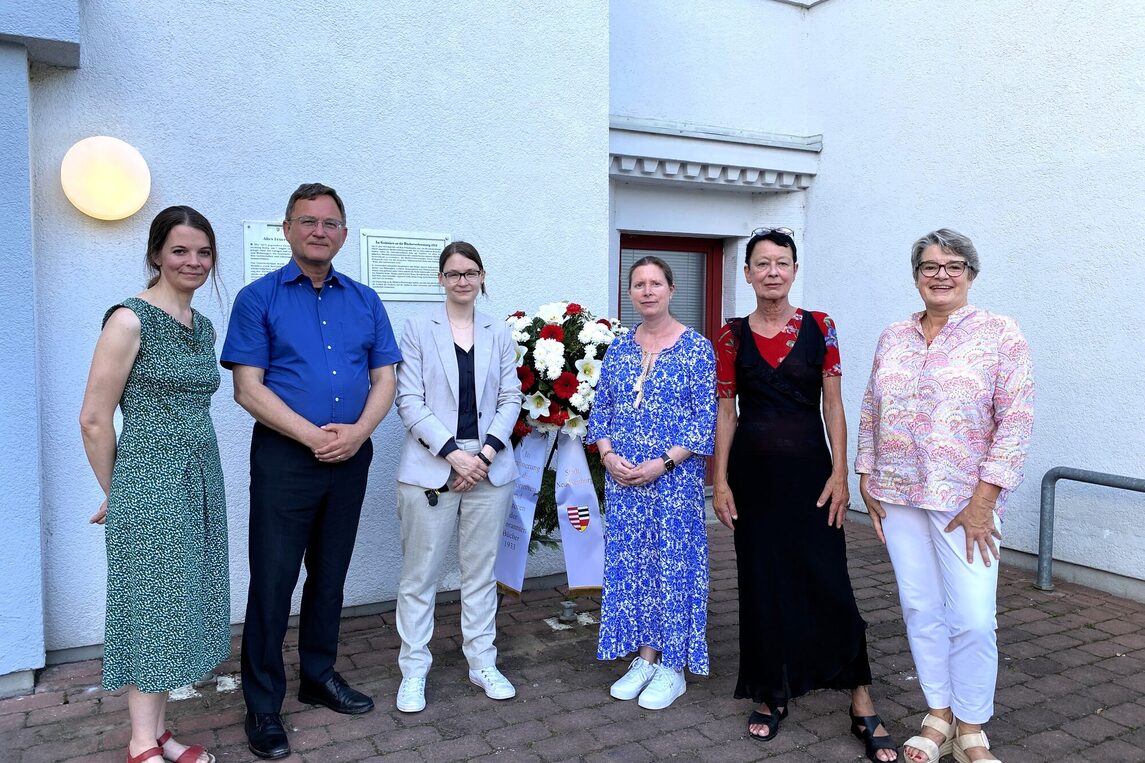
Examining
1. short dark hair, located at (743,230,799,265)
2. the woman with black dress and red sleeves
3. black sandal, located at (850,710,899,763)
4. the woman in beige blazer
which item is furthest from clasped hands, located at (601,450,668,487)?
black sandal, located at (850,710,899,763)

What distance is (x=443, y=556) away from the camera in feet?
13.0

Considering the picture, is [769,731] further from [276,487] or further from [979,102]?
[979,102]

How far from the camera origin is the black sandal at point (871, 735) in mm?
3372

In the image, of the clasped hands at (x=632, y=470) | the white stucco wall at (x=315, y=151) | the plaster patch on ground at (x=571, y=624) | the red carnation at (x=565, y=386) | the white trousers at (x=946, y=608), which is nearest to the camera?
the white trousers at (x=946, y=608)

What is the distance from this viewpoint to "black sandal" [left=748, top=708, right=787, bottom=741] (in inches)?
140

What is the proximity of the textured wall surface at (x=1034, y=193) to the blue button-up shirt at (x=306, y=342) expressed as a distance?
4.85 metres

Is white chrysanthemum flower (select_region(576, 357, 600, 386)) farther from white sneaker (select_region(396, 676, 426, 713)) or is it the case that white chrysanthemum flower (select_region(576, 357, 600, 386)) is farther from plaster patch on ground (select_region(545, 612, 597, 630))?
white sneaker (select_region(396, 676, 426, 713))

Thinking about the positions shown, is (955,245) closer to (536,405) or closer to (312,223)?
(536,405)

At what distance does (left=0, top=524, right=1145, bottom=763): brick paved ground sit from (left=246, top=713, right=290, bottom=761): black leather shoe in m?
0.06

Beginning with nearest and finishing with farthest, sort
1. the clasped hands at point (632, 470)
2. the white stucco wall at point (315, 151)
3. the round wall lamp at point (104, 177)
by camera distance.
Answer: the clasped hands at point (632, 470) → the round wall lamp at point (104, 177) → the white stucco wall at point (315, 151)

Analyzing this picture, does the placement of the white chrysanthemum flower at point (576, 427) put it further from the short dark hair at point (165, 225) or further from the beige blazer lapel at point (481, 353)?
the short dark hair at point (165, 225)

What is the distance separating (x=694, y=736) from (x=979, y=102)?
5.23 m

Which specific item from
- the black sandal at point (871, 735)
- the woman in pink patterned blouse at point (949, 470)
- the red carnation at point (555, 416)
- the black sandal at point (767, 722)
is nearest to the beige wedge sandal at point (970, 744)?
the woman in pink patterned blouse at point (949, 470)

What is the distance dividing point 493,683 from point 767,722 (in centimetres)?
130
